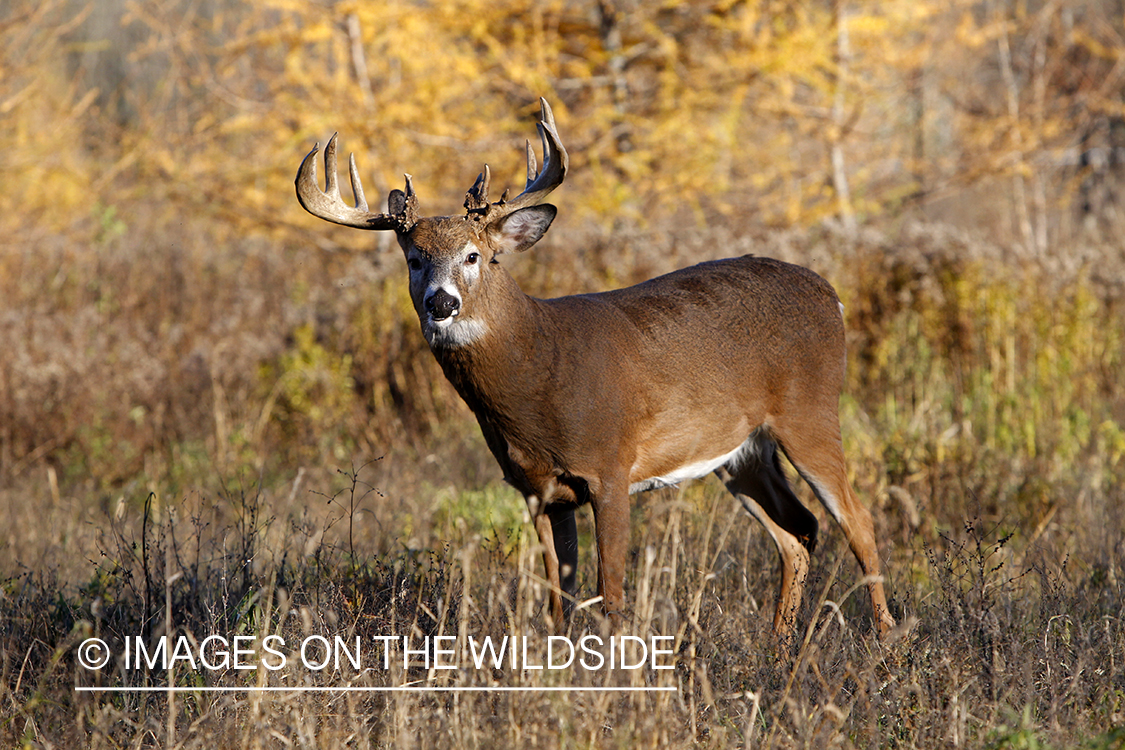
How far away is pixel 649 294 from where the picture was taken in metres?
4.73

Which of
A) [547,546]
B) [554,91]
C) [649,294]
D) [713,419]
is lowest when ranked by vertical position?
[547,546]

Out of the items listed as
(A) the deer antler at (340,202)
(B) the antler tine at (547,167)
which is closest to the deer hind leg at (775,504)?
(B) the antler tine at (547,167)

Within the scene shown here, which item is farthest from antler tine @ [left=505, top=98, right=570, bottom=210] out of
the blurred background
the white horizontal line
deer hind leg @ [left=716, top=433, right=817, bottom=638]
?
the blurred background

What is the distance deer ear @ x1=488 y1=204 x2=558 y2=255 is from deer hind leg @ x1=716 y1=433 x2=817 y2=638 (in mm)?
1395

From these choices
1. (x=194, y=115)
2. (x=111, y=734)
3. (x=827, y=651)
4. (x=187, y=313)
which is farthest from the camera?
(x=194, y=115)

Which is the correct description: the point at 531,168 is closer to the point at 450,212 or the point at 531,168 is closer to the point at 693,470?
the point at 693,470

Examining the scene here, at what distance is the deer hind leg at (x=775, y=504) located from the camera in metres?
4.97

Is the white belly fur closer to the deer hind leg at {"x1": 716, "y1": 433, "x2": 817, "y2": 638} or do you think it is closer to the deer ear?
the deer hind leg at {"x1": 716, "y1": 433, "x2": 817, "y2": 638}

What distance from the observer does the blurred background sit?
7473 mm

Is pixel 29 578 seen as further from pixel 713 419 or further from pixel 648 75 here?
pixel 648 75

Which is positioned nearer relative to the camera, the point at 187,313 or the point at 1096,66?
the point at 187,313

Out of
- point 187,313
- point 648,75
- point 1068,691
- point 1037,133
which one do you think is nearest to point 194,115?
point 187,313

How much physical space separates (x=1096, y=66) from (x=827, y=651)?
52.5ft

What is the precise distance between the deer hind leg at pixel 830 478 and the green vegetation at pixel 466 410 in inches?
6.2
